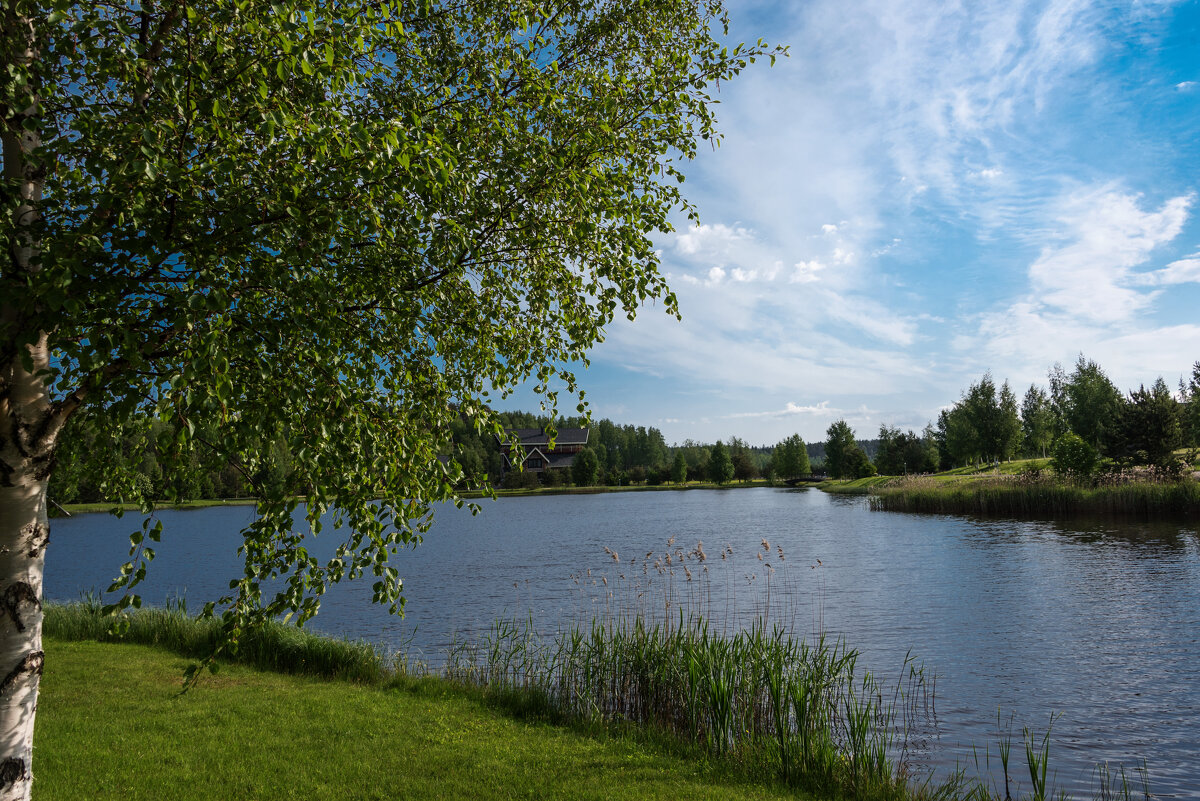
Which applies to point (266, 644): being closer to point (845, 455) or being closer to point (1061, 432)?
point (1061, 432)

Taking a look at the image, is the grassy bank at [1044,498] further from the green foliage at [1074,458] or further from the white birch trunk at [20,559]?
the white birch trunk at [20,559]

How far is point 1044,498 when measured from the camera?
36594 millimetres

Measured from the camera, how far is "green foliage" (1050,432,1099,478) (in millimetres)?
36875

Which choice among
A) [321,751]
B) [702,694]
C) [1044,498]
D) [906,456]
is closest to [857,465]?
[906,456]

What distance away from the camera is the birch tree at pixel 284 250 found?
3.27 metres

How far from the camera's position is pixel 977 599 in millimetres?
17328

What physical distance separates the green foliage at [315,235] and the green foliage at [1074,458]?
133 ft

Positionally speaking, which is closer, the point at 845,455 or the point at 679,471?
the point at 845,455

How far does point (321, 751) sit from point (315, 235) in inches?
252

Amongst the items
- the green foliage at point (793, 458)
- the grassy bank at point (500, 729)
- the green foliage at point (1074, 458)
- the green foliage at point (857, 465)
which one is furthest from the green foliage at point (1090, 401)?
the grassy bank at point (500, 729)

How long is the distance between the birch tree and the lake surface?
7.81 m

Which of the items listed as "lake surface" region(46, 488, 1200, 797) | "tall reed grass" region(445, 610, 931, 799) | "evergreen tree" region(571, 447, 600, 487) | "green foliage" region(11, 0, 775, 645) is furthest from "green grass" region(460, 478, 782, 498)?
"green foliage" region(11, 0, 775, 645)

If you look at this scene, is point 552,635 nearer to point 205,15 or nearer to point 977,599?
point 977,599

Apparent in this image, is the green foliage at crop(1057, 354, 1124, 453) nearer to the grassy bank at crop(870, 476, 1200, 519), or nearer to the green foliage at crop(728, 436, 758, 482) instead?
the grassy bank at crop(870, 476, 1200, 519)
